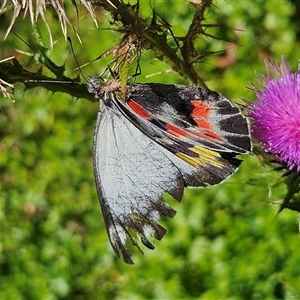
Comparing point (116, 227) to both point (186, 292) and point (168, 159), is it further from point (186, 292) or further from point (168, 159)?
point (186, 292)

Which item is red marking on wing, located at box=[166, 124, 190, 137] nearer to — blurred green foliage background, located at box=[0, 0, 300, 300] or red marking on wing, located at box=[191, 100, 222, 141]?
red marking on wing, located at box=[191, 100, 222, 141]

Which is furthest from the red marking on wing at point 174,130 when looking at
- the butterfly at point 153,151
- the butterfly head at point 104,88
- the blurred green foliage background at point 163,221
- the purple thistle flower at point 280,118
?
the blurred green foliage background at point 163,221

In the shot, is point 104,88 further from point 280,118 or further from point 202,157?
point 280,118

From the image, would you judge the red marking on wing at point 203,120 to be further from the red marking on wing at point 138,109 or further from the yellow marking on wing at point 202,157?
the red marking on wing at point 138,109

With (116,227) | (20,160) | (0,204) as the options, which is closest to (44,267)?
(0,204)

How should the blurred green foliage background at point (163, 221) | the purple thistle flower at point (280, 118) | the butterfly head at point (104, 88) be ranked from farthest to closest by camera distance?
the blurred green foliage background at point (163, 221)
the purple thistle flower at point (280, 118)
the butterfly head at point (104, 88)

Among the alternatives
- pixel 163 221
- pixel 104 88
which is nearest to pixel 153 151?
pixel 104 88

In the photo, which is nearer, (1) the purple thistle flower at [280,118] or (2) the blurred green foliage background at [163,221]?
(1) the purple thistle flower at [280,118]
